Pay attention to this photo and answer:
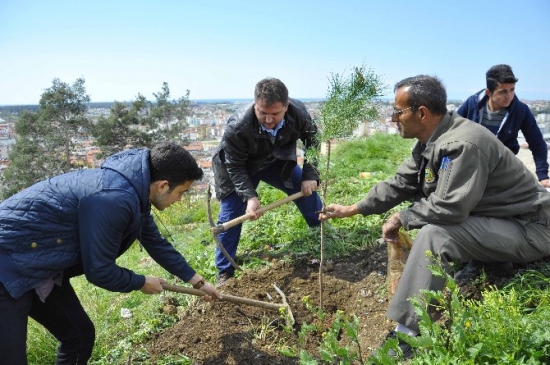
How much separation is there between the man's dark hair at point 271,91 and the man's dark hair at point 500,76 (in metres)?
2.48

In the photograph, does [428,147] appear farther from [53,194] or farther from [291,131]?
[53,194]

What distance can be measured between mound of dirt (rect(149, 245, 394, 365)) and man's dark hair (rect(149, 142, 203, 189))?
144 centimetres

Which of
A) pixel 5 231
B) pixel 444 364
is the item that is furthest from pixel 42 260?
pixel 444 364

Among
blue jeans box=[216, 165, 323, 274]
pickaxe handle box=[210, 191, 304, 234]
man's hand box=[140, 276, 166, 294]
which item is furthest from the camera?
blue jeans box=[216, 165, 323, 274]

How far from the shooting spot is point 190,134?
112ft

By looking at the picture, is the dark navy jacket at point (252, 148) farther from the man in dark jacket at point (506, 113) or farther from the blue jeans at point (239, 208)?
the man in dark jacket at point (506, 113)

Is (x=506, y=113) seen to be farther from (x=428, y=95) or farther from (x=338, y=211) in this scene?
(x=338, y=211)

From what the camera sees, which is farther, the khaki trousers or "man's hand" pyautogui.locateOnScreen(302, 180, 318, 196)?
"man's hand" pyautogui.locateOnScreen(302, 180, 318, 196)

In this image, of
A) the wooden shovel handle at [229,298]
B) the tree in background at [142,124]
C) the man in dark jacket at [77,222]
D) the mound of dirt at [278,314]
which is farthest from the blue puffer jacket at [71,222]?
the tree in background at [142,124]

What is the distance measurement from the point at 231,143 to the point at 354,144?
21.6ft

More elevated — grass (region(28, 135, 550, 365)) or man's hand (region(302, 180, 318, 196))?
man's hand (region(302, 180, 318, 196))

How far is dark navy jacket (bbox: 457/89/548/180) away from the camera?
506 cm

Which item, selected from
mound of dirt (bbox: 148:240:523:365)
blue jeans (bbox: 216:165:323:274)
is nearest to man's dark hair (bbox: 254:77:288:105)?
blue jeans (bbox: 216:165:323:274)

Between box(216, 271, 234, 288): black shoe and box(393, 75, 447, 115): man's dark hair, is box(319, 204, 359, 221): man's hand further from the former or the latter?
box(216, 271, 234, 288): black shoe
